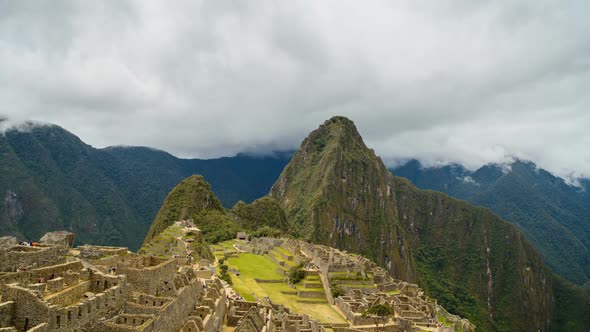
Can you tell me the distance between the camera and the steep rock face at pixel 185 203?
9212 cm

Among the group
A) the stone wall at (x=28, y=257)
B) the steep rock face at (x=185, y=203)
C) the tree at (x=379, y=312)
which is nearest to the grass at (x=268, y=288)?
the tree at (x=379, y=312)

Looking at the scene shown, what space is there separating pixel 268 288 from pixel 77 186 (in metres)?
93.3

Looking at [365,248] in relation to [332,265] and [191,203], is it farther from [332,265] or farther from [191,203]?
[332,265]

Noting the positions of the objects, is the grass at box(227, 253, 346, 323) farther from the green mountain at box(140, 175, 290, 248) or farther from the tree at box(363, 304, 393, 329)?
the green mountain at box(140, 175, 290, 248)

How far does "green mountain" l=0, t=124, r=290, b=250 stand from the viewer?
3903 inches

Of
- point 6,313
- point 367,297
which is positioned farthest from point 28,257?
point 367,297

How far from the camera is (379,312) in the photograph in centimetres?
3869

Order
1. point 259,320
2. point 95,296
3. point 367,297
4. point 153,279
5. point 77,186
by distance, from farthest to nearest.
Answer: point 77,186, point 367,297, point 259,320, point 153,279, point 95,296

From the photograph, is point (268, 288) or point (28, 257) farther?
point (268, 288)

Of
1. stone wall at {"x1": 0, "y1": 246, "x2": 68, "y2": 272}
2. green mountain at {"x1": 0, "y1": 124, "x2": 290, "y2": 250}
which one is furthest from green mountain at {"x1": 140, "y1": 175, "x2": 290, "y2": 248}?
stone wall at {"x1": 0, "y1": 246, "x2": 68, "y2": 272}

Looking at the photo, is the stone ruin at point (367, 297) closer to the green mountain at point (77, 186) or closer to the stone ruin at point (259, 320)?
the stone ruin at point (259, 320)

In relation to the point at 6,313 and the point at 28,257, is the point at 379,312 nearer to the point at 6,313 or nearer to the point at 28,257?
the point at 28,257

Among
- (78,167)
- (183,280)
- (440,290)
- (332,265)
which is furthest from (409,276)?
(183,280)

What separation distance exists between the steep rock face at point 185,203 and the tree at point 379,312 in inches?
2244
